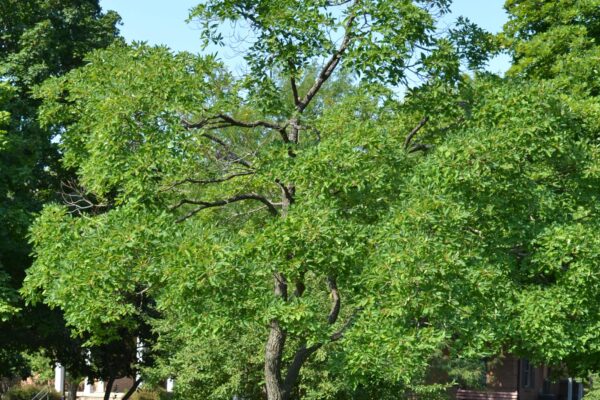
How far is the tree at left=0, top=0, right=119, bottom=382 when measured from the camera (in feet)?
89.9

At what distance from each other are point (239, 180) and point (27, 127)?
10.8m

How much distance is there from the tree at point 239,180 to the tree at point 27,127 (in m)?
7.95

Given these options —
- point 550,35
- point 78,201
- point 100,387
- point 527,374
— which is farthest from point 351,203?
point 100,387

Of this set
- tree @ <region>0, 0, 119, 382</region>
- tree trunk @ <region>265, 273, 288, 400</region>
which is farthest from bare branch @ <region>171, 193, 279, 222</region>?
tree @ <region>0, 0, 119, 382</region>

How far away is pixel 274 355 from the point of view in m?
19.5

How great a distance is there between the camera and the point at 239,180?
20.9 m

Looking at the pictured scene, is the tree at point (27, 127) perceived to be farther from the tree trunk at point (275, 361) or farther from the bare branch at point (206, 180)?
the tree trunk at point (275, 361)

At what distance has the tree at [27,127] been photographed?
2741cm

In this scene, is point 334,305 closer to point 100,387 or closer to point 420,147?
point 420,147

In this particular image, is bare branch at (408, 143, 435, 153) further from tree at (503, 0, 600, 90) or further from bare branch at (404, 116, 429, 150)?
tree at (503, 0, 600, 90)

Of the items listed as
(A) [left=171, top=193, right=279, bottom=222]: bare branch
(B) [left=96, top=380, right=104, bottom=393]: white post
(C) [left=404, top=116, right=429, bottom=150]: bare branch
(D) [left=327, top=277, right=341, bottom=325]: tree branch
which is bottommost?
(D) [left=327, top=277, right=341, bottom=325]: tree branch

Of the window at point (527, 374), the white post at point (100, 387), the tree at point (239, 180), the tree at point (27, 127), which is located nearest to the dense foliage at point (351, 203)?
the tree at point (239, 180)

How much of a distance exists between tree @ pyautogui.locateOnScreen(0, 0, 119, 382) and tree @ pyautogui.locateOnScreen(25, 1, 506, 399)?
7954 millimetres

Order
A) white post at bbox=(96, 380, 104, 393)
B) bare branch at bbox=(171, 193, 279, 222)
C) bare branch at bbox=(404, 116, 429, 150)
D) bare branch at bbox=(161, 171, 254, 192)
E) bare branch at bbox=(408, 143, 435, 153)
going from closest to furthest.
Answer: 1. bare branch at bbox=(161, 171, 254, 192)
2. bare branch at bbox=(171, 193, 279, 222)
3. bare branch at bbox=(404, 116, 429, 150)
4. bare branch at bbox=(408, 143, 435, 153)
5. white post at bbox=(96, 380, 104, 393)
